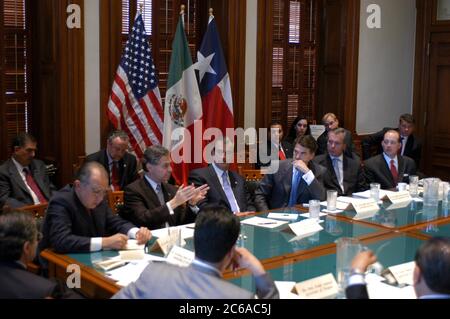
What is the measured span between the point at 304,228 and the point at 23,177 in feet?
7.90

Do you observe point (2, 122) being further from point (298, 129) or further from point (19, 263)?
point (19, 263)

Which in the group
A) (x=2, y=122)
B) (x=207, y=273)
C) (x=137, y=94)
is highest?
(x=137, y=94)

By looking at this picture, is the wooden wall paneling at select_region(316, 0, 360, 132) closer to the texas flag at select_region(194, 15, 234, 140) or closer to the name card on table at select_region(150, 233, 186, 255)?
the texas flag at select_region(194, 15, 234, 140)

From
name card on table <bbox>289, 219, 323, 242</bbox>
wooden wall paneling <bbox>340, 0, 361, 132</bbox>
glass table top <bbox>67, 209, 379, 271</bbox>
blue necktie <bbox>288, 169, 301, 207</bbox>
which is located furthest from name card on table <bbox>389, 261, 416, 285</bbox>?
wooden wall paneling <bbox>340, 0, 361, 132</bbox>

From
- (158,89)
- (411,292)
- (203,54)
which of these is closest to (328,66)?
(203,54)

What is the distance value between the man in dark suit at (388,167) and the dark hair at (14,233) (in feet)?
12.8

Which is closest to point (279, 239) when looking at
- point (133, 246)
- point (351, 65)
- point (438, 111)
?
point (133, 246)

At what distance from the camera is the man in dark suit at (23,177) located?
4.99 meters

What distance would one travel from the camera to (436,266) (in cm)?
225

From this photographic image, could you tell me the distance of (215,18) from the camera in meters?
6.82

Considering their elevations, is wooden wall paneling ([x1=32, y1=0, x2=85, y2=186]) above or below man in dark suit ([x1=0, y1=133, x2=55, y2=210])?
above

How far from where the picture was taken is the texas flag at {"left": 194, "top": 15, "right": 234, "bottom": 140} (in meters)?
6.39

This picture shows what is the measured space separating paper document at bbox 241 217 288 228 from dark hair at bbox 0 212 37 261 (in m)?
1.76
